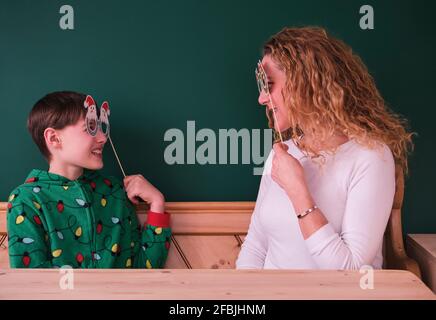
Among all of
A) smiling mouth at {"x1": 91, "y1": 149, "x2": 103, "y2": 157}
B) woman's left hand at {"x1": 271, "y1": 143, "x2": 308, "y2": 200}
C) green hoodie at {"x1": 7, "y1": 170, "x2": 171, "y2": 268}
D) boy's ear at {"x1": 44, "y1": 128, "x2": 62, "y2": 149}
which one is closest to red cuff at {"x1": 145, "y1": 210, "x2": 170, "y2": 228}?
green hoodie at {"x1": 7, "y1": 170, "x2": 171, "y2": 268}

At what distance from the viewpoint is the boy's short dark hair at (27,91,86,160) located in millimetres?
1797

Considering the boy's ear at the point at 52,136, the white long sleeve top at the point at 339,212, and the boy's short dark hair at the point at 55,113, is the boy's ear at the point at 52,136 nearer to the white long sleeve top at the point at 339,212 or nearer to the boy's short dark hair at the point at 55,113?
the boy's short dark hair at the point at 55,113

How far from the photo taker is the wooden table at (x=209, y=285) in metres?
1.15

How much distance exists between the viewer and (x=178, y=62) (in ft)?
6.78

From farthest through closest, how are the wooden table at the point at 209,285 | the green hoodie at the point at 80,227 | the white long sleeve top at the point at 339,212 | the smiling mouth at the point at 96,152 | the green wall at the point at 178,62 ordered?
the green wall at the point at 178,62, the smiling mouth at the point at 96,152, the green hoodie at the point at 80,227, the white long sleeve top at the point at 339,212, the wooden table at the point at 209,285

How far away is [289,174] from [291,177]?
0.01m

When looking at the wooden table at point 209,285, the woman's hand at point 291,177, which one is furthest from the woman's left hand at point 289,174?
the wooden table at point 209,285

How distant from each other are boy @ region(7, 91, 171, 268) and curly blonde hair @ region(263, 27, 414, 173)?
65cm

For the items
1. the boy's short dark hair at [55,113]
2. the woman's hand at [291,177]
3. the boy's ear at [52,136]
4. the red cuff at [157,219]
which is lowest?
the red cuff at [157,219]

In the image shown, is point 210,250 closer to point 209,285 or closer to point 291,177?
point 291,177

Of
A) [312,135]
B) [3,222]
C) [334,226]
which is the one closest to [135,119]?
[3,222]

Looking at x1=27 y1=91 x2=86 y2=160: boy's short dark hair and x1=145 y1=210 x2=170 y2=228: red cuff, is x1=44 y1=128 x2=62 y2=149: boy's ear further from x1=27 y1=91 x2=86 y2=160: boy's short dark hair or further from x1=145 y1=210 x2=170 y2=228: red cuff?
x1=145 y1=210 x2=170 y2=228: red cuff

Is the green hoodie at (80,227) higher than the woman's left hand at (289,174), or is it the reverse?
the woman's left hand at (289,174)

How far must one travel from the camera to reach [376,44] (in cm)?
205
